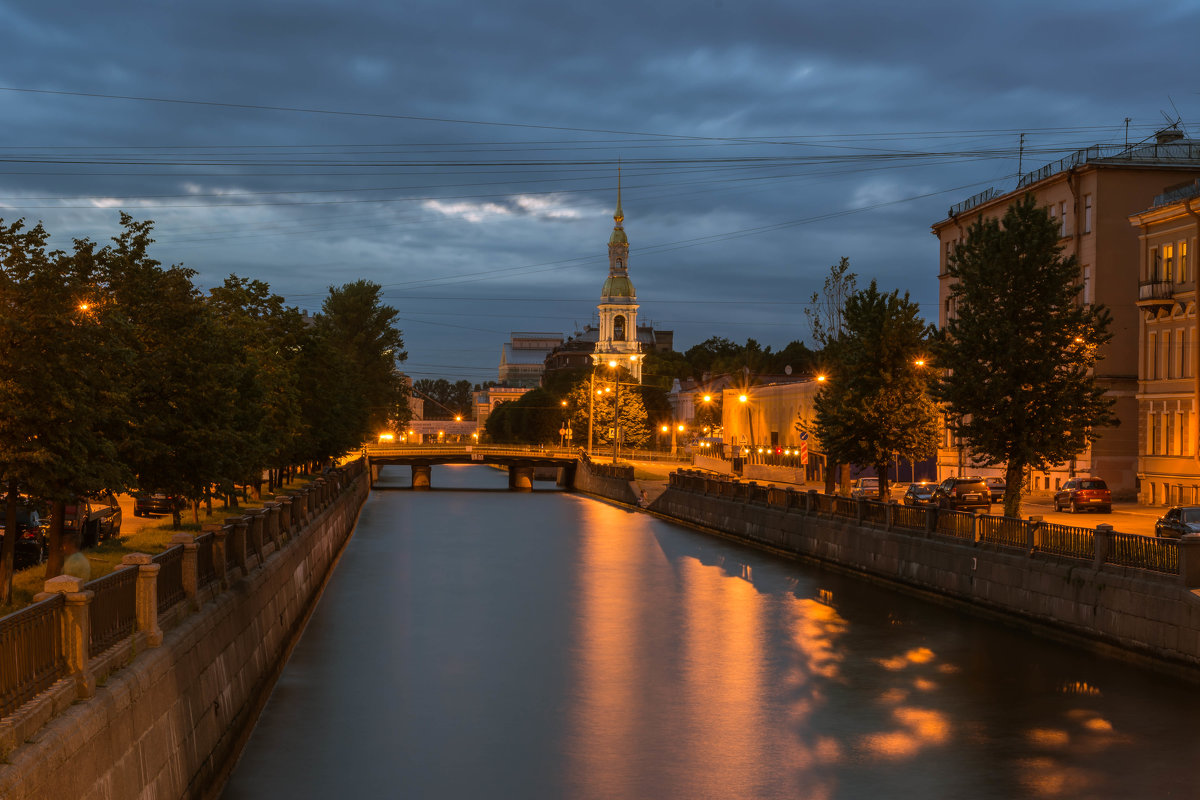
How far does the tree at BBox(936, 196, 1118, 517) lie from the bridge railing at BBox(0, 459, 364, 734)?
2540 cm

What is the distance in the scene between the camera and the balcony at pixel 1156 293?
54844mm

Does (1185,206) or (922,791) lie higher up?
(1185,206)

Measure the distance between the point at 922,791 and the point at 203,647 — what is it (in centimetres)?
1073

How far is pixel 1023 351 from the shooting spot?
1586 inches

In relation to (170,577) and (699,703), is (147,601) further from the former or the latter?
(699,703)

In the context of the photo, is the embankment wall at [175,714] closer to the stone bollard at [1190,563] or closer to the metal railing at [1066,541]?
the stone bollard at [1190,563]

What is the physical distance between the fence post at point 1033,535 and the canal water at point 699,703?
2.26 m

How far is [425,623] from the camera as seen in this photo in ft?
121

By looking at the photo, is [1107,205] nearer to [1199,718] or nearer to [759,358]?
[1199,718]

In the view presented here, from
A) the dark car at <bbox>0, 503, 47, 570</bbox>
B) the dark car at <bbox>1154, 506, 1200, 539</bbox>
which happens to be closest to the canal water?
the dark car at <bbox>0, 503, 47, 570</bbox>

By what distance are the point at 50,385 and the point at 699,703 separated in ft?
44.7

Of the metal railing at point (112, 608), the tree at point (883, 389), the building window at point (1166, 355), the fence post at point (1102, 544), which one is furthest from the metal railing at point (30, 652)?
the building window at point (1166, 355)

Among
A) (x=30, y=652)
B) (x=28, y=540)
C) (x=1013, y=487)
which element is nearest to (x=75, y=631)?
(x=30, y=652)

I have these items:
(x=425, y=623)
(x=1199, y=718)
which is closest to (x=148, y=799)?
(x=1199, y=718)
